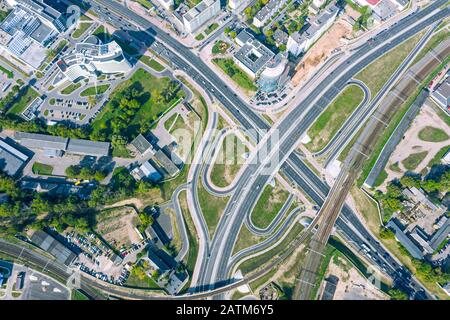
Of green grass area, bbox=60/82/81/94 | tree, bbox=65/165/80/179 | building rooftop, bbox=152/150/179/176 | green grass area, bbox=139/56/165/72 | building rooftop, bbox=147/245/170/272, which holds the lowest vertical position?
building rooftop, bbox=147/245/170/272

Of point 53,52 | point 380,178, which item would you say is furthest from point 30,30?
point 380,178

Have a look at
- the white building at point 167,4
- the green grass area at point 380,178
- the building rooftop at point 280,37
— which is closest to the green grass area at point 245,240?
the green grass area at point 380,178

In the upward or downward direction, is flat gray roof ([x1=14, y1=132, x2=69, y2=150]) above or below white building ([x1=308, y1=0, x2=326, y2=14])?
below

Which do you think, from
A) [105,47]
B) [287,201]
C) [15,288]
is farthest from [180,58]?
[15,288]

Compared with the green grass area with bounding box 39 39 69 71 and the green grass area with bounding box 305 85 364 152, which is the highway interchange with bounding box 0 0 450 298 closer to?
the green grass area with bounding box 305 85 364 152

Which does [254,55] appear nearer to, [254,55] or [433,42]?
[254,55]

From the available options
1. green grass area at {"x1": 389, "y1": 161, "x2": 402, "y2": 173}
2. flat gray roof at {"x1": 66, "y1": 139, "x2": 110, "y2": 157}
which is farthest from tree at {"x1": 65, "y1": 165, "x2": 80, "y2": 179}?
green grass area at {"x1": 389, "y1": 161, "x2": 402, "y2": 173}
